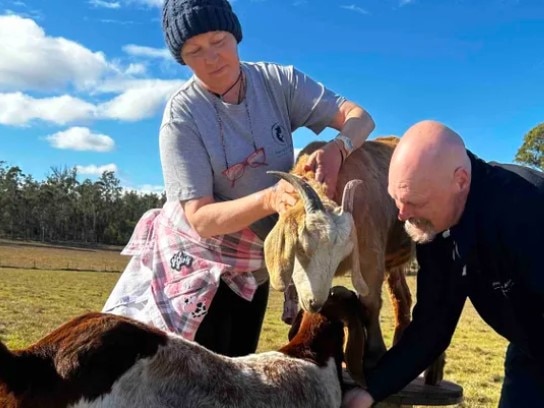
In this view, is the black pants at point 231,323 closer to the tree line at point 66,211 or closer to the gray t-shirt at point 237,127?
the gray t-shirt at point 237,127

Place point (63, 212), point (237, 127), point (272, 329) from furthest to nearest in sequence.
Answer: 1. point (63, 212)
2. point (272, 329)
3. point (237, 127)

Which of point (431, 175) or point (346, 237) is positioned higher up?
point (431, 175)

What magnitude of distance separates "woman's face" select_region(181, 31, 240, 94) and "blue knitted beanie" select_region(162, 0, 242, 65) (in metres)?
0.04

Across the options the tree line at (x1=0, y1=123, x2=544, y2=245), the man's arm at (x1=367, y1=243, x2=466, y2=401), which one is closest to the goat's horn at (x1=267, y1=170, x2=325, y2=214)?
the man's arm at (x1=367, y1=243, x2=466, y2=401)

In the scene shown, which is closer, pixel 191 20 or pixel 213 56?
pixel 191 20

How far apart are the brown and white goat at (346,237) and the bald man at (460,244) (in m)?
0.40

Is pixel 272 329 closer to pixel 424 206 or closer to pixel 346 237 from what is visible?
pixel 346 237

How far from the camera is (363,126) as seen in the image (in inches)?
182

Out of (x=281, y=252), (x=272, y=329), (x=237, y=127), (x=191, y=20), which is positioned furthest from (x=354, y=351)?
(x=272, y=329)

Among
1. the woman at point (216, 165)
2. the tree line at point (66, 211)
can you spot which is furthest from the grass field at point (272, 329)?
the tree line at point (66, 211)

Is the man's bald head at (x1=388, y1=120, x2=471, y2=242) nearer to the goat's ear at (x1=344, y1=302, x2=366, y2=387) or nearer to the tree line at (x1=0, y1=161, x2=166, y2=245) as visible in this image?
the goat's ear at (x1=344, y1=302, x2=366, y2=387)

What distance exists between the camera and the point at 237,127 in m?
4.58

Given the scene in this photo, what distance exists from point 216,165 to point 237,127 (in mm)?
326

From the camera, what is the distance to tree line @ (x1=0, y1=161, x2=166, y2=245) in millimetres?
109062
